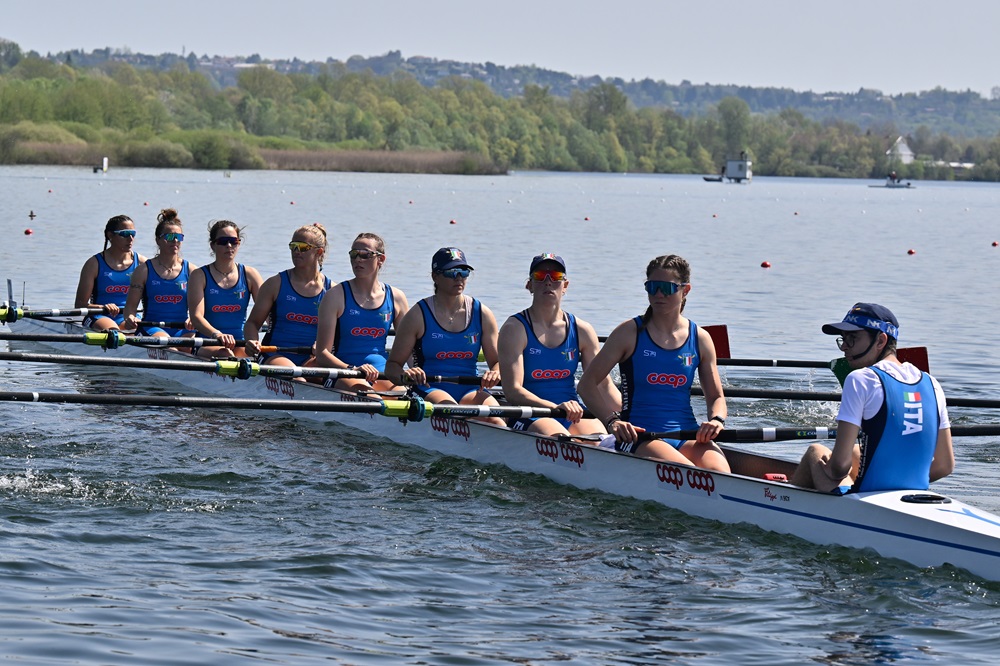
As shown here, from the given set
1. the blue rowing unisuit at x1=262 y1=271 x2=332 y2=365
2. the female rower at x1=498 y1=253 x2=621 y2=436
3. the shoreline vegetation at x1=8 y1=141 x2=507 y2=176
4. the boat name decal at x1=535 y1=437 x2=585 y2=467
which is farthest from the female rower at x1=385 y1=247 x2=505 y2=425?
the shoreline vegetation at x1=8 y1=141 x2=507 y2=176

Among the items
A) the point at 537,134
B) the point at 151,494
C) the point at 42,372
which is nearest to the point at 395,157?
the point at 537,134

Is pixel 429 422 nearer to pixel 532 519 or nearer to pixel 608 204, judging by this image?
pixel 532 519

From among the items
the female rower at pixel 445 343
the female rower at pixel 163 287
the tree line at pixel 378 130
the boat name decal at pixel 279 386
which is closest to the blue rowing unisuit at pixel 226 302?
the female rower at pixel 163 287

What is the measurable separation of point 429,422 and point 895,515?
4.36 metres

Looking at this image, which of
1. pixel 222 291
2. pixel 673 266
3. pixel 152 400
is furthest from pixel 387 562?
pixel 222 291

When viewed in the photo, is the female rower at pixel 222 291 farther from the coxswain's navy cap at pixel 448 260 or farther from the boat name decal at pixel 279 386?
the coxswain's navy cap at pixel 448 260

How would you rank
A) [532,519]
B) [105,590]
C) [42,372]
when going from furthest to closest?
1. [42,372]
2. [532,519]
3. [105,590]

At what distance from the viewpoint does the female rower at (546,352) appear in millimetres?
9930

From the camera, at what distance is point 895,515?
7719mm

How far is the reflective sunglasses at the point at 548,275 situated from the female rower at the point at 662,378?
88 centimetres

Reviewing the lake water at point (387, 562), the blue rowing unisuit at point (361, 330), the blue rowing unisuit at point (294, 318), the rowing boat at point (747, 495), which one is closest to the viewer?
the lake water at point (387, 562)

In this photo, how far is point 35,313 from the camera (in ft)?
50.1

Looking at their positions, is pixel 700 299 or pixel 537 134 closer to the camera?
pixel 700 299

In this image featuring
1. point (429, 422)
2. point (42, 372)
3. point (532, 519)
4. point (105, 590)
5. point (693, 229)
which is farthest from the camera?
point (693, 229)
